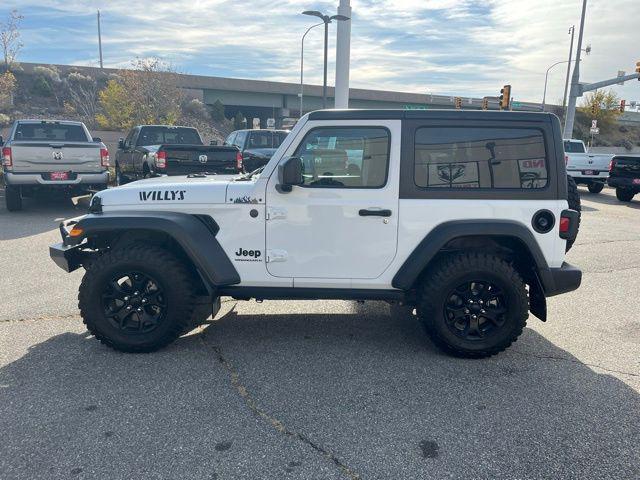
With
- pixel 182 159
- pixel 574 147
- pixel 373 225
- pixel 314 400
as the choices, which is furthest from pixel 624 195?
pixel 314 400

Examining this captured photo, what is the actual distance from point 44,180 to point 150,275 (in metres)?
7.31

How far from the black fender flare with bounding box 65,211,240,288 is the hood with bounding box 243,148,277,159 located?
9861 mm

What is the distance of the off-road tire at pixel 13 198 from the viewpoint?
1020 cm

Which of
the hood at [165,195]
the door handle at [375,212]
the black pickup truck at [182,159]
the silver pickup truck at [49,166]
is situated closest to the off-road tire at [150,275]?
the hood at [165,195]

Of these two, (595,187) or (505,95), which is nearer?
(595,187)

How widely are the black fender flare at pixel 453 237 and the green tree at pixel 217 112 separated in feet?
166

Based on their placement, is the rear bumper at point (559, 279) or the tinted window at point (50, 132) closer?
the rear bumper at point (559, 279)

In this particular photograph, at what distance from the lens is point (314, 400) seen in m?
3.37

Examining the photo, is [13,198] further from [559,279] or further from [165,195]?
[559,279]

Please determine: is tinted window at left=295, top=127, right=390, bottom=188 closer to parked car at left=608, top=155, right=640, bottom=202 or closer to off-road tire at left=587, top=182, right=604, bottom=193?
parked car at left=608, top=155, right=640, bottom=202

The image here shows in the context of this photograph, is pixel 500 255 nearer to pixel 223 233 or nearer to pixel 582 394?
pixel 582 394

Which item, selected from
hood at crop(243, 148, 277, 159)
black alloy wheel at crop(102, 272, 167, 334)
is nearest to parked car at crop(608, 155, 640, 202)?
hood at crop(243, 148, 277, 159)

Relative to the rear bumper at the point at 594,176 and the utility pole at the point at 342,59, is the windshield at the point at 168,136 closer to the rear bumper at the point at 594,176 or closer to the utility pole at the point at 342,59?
the utility pole at the point at 342,59

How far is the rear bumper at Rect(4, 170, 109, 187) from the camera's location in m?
9.73
